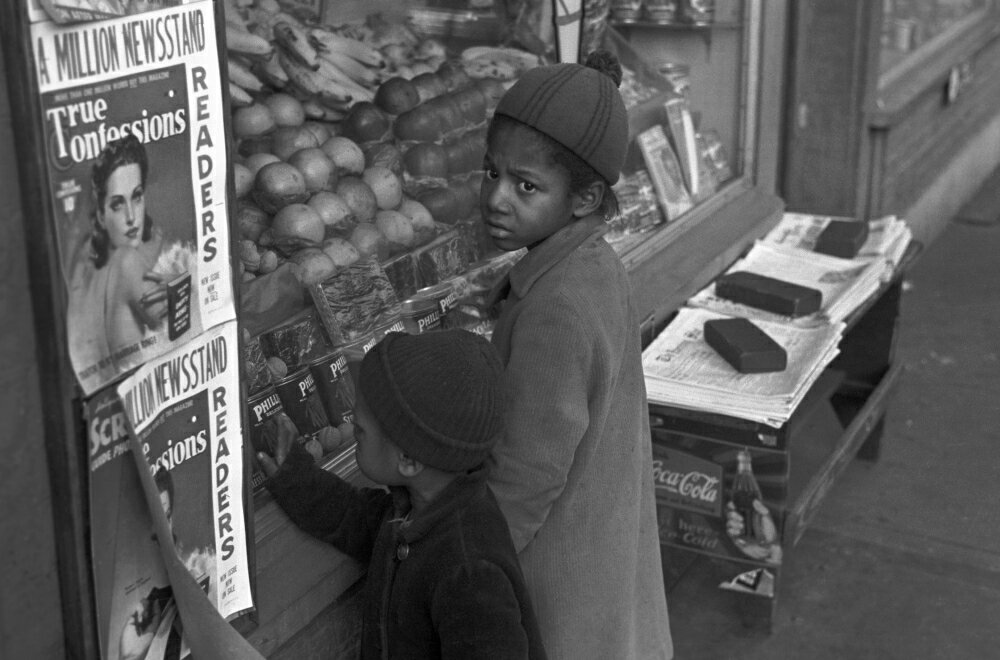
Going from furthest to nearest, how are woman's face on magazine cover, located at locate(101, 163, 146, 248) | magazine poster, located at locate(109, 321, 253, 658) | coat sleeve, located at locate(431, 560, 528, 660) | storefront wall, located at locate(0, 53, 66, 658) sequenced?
coat sleeve, located at locate(431, 560, 528, 660)
magazine poster, located at locate(109, 321, 253, 658)
woman's face on magazine cover, located at locate(101, 163, 146, 248)
storefront wall, located at locate(0, 53, 66, 658)

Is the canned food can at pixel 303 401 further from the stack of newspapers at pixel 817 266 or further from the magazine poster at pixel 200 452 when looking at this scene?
the stack of newspapers at pixel 817 266

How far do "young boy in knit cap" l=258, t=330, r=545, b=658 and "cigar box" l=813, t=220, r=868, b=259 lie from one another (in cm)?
252

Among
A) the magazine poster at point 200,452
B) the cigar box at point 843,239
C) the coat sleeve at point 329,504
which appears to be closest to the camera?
the magazine poster at point 200,452

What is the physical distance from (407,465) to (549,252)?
1.54 feet

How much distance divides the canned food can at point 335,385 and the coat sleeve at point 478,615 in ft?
2.59

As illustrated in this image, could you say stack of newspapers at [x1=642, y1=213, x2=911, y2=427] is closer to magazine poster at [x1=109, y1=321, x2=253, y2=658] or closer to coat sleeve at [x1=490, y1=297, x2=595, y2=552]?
coat sleeve at [x1=490, y1=297, x2=595, y2=552]

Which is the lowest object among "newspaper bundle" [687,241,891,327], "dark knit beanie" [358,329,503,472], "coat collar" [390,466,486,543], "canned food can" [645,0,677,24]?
"newspaper bundle" [687,241,891,327]

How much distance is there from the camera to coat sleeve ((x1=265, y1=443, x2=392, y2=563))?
7.00ft

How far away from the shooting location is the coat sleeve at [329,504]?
2133 mm

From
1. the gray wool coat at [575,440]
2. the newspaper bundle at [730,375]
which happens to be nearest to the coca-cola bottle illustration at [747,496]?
the newspaper bundle at [730,375]

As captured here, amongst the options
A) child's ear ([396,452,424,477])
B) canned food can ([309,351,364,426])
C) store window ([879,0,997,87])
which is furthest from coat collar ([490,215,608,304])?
store window ([879,0,997,87])

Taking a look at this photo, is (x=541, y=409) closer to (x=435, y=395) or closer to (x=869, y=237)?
(x=435, y=395)

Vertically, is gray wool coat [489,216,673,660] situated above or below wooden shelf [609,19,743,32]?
below

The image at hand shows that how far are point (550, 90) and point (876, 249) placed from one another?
2484 millimetres
